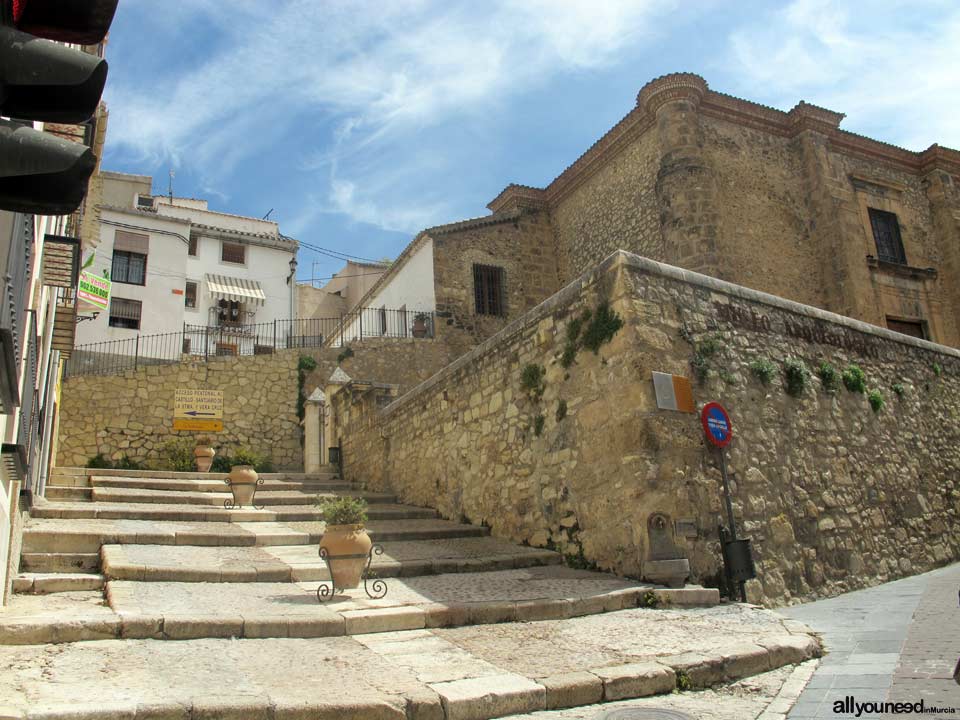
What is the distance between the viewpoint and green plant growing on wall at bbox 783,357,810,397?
888 centimetres

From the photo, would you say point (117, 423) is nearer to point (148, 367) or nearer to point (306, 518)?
point (148, 367)

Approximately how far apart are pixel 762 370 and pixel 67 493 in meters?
9.87

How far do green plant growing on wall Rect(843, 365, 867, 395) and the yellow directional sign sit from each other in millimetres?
15337

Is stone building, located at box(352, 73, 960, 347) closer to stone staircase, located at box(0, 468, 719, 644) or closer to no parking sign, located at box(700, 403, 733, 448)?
no parking sign, located at box(700, 403, 733, 448)

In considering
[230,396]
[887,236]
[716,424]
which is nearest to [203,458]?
[230,396]

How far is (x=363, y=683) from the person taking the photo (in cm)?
413

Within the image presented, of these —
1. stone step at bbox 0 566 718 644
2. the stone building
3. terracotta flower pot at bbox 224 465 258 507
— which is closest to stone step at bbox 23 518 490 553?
terracotta flower pot at bbox 224 465 258 507

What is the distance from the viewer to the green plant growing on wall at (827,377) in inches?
374

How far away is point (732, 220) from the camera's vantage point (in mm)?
17453

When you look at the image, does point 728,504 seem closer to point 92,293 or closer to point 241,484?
point 241,484

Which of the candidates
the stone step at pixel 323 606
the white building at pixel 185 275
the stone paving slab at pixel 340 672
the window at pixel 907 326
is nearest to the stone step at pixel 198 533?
the stone step at pixel 323 606

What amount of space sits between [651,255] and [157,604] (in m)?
14.8

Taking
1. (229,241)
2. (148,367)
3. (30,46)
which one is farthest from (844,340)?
(229,241)

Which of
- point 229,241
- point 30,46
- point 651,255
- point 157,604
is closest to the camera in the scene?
point 30,46
